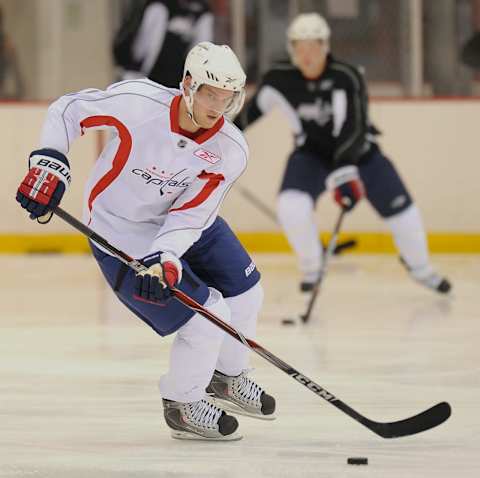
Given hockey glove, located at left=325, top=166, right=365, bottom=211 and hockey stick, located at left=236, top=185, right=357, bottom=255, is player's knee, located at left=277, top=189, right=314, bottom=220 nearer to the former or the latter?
hockey glove, located at left=325, top=166, right=365, bottom=211

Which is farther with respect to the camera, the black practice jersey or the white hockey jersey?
the black practice jersey

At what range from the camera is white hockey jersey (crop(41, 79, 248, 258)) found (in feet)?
11.8

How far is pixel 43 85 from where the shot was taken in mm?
8812

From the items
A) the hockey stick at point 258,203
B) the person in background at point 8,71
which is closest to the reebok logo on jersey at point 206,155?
the hockey stick at point 258,203

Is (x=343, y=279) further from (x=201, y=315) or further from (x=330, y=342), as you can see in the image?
(x=201, y=315)

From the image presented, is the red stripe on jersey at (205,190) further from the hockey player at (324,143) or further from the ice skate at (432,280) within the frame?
the ice skate at (432,280)

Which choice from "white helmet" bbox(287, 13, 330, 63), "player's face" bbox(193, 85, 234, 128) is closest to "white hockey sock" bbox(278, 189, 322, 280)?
"white helmet" bbox(287, 13, 330, 63)

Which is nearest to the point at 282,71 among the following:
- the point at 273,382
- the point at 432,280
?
the point at 432,280

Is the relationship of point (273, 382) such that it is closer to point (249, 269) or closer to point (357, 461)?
point (249, 269)

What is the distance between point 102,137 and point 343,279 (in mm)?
1629

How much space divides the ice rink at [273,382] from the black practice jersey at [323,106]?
64cm

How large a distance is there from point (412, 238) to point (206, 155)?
3112mm

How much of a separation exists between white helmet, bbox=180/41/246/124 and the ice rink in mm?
775

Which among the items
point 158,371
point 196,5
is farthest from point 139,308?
point 196,5
